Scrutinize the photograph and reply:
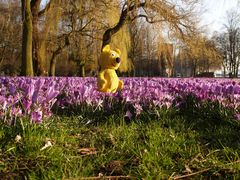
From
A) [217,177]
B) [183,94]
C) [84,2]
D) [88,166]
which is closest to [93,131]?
[88,166]

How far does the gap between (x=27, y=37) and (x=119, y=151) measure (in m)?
13.5

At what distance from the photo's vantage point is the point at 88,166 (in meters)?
1.94

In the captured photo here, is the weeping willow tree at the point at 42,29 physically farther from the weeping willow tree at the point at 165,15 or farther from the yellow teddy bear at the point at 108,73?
the yellow teddy bear at the point at 108,73

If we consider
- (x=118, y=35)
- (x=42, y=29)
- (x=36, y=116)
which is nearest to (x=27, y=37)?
(x=42, y=29)

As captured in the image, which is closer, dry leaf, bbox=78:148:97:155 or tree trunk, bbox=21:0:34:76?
dry leaf, bbox=78:148:97:155

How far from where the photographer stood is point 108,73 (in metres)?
4.33

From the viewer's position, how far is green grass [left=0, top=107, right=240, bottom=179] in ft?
6.28

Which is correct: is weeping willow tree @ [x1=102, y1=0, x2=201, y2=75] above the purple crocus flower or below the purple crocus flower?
above

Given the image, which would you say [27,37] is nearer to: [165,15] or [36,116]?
[165,15]

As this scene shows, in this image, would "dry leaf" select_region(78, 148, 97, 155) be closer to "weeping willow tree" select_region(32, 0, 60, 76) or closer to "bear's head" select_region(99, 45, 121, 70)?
"bear's head" select_region(99, 45, 121, 70)

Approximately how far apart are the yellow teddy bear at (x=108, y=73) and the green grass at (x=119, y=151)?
997 mm

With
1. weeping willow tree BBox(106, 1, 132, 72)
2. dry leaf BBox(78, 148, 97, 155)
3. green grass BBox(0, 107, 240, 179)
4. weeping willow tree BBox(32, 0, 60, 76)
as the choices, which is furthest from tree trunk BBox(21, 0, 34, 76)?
dry leaf BBox(78, 148, 97, 155)

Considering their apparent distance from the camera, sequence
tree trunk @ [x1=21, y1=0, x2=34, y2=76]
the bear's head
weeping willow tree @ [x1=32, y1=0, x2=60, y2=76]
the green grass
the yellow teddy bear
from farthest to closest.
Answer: tree trunk @ [x1=21, y1=0, x2=34, y2=76] < weeping willow tree @ [x1=32, y1=0, x2=60, y2=76] < the bear's head < the yellow teddy bear < the green grass

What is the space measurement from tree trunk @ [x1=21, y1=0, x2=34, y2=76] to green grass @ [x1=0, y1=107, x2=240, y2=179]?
12480 mm
